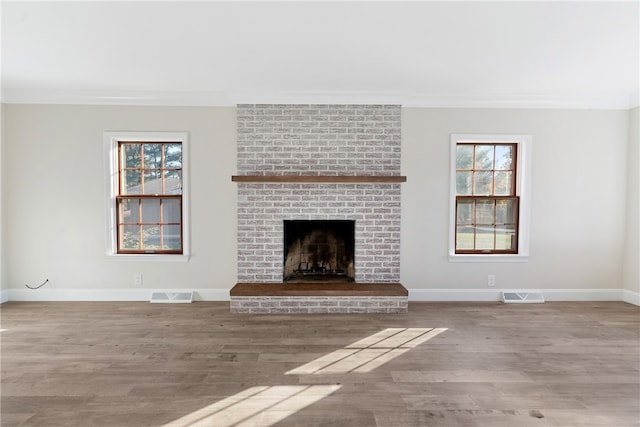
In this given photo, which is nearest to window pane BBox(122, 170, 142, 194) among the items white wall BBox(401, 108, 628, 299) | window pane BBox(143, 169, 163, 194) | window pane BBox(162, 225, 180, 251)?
window pane BBox(143, 169, 163, 194)

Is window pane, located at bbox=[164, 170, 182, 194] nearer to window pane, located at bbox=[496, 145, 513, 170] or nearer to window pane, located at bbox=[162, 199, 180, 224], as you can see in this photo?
window pane, located at bbox=[162, 199, 180, 224]

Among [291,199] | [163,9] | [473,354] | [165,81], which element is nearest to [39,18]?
[163,9]

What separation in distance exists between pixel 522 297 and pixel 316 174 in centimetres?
310

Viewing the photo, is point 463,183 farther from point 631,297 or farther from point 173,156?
point 173,156

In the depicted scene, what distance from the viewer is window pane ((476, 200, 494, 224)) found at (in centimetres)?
465

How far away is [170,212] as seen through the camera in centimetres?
462

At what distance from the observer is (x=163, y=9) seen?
238 cm

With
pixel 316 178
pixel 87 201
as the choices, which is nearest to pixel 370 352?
pixel 316 178

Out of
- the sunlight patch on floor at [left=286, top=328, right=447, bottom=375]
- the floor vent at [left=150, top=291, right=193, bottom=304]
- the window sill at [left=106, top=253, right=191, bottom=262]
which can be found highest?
the window sill at [left=106, top=253, right=191, bottom=262]

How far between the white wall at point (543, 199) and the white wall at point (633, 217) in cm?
7

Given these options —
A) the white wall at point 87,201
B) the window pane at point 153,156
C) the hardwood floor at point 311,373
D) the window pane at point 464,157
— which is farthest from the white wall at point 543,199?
the window pane at point 153,156

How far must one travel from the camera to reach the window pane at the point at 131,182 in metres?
4.61

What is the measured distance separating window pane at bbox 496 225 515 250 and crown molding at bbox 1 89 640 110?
160cm

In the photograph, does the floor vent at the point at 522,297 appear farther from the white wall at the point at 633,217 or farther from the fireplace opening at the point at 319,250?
the fireplace opening at the point at 319,250
